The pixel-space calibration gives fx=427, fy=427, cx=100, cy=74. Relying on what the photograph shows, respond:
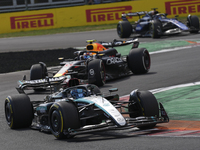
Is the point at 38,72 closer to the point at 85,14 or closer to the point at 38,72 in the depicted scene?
the point at 38,72

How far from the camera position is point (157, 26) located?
77.1 feet

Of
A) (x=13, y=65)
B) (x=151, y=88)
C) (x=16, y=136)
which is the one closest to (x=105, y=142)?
(x=16, y=136)

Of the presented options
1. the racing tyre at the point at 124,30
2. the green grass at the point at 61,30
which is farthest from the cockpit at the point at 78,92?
the green grass at the point at 61,30

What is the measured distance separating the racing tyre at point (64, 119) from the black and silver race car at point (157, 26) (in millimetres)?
16562

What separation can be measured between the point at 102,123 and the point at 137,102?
1019 mm

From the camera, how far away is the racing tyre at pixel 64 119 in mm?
7383

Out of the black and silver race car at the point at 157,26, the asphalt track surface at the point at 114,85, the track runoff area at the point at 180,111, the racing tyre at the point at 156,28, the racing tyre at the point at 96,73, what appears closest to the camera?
the asphalt track surface at the point at 114,85

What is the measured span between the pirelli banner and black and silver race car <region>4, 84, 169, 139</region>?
75.4 ft

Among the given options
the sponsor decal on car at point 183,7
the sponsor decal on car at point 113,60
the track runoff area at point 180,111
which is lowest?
the track runoff area at point 180,111

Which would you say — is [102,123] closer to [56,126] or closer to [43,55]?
[56,126]

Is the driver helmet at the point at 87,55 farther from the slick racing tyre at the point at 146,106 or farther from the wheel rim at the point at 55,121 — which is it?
the wheel rim at the point at 55,121

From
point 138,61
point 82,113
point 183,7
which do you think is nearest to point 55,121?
point 82,113

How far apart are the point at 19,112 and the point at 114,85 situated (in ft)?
17.5

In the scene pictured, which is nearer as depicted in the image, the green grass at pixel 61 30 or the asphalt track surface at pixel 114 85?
the asphalt track surface at pixel 114 85
